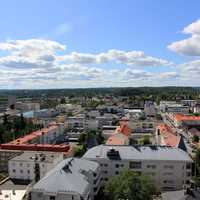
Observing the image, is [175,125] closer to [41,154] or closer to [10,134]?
[10,134]

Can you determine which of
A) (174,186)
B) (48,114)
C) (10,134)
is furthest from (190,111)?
(174,186)

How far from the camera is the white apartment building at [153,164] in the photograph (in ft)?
115

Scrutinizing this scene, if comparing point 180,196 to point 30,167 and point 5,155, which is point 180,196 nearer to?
point 30,167

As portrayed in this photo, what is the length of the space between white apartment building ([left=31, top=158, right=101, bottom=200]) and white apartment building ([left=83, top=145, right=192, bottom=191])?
6.12 metres

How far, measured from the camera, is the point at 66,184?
84.5 ft

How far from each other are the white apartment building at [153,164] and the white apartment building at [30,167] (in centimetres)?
604

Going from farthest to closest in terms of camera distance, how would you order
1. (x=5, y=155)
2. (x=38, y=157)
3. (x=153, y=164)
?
1. (x=5, y=155)
2. (x=38, y=157)
3. (x=153, y=164)

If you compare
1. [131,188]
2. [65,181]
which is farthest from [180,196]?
[65,181]

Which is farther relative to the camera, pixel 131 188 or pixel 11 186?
pixel 11 186

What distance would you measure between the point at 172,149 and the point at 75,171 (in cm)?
1549

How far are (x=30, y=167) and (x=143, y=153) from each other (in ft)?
50.3

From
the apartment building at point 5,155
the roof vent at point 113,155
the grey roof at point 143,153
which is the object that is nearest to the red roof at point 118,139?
the grey roof at point 143,153

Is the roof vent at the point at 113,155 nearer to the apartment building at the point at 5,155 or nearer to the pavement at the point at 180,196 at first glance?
the pavement at the point at 180,196

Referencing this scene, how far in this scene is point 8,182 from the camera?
125 ft
